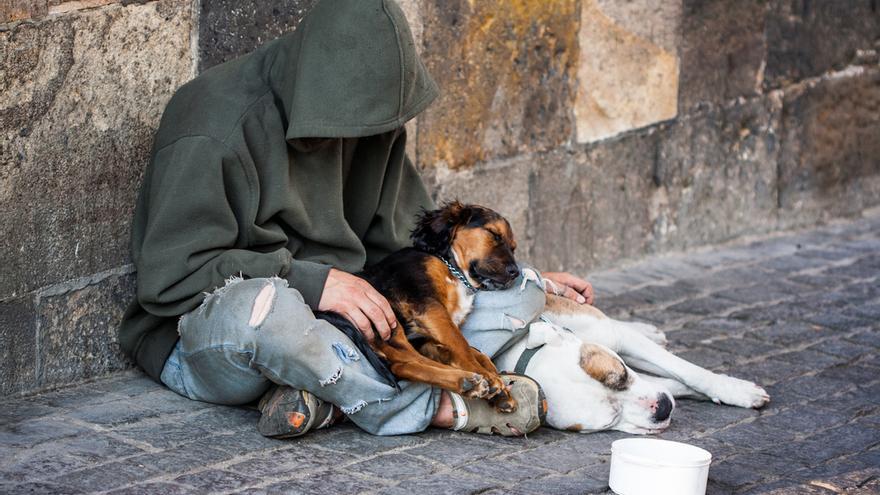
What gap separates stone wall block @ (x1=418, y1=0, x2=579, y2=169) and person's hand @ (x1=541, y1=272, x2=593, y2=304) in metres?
1.07

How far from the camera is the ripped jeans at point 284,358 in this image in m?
3.50

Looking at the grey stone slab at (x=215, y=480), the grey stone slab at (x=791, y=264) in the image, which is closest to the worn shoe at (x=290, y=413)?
the grey stone slab at (x=215, y=480)

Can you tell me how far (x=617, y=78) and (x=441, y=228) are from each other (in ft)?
8.10

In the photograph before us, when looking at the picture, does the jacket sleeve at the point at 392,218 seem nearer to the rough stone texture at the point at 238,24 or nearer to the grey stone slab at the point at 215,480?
the rough stone texture at the point at 238,24

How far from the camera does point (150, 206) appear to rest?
3.81m

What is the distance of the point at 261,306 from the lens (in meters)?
3.52

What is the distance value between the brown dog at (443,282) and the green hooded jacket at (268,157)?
251 millimetres

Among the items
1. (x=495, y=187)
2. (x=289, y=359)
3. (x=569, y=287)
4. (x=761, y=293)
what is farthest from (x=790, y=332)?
(x=289, y=359)

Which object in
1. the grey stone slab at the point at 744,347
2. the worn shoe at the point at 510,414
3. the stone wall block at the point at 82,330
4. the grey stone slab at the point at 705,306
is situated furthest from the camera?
the grey stone slab at the point at 705,306

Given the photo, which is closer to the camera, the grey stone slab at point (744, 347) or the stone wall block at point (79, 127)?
the stone wall block at point (79, 127)

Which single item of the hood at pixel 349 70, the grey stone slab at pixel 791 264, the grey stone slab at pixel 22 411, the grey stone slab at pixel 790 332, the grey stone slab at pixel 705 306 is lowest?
the grey stone slab at pixel 22 411

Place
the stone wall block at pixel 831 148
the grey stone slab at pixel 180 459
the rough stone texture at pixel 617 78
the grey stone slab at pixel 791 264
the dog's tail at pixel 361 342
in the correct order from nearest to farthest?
the grey stone slab at pixel 180 459 < the dog's tail at pixel 361 342 < the rough stone texture at pixel 617 78 < the grey stone slab at pixel 791 264 < the stone wall block at pixel 831 148

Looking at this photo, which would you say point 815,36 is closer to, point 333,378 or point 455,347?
point 455,347

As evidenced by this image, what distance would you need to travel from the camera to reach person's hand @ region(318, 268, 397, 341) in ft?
12.0
